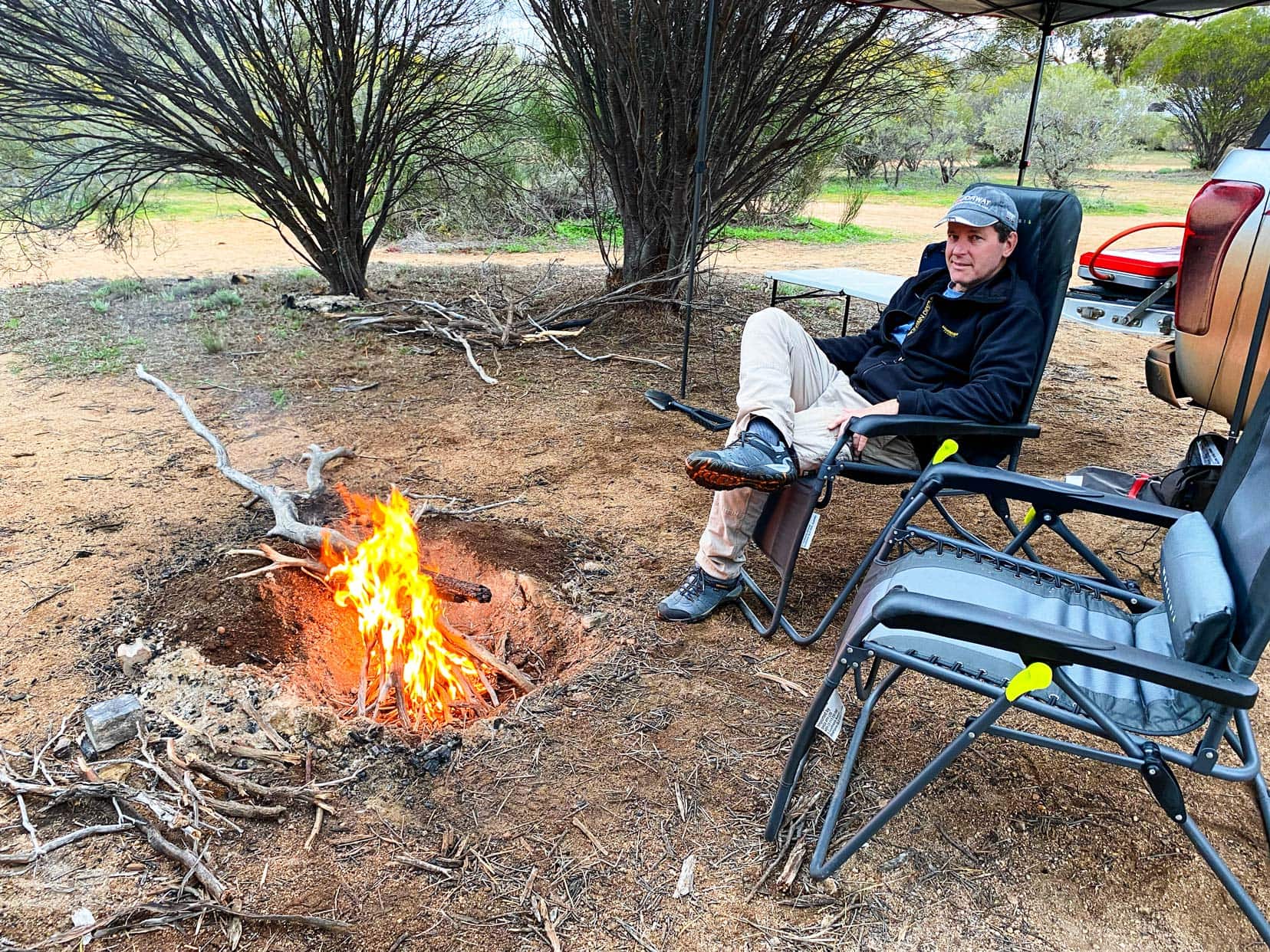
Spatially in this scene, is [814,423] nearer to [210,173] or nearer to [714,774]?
[714,774]


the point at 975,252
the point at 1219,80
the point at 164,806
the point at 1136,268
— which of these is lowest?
the point at 164,806

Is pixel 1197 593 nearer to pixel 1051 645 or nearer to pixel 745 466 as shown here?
pixel 1051 645

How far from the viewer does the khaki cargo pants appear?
248cm

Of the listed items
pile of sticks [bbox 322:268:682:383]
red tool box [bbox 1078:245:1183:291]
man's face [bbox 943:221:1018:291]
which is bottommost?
pile of sticks [bbox 322:268:682:383]

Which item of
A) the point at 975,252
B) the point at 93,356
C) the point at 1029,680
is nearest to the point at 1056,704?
the point at 1029,680

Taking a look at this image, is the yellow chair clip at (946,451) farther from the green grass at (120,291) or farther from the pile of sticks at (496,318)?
the green grass at (120,291)

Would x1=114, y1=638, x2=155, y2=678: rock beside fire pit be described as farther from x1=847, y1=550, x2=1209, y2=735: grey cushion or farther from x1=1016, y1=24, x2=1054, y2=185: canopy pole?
x1=1016, y1=24, x2=1054, y2=185: canopy pole

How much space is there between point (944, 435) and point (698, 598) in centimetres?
92

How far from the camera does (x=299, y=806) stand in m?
1.76

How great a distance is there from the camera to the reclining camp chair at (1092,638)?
4.42ft

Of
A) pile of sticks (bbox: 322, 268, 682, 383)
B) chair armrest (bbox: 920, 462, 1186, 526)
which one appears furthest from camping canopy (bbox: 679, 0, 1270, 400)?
chair armrest (bbox: 920, 462, 1186, 526)

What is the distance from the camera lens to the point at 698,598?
2.51 metres

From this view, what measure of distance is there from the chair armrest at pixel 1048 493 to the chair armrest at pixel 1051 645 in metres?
0.61

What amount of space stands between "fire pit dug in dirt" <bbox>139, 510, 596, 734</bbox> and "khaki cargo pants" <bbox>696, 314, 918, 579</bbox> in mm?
536
